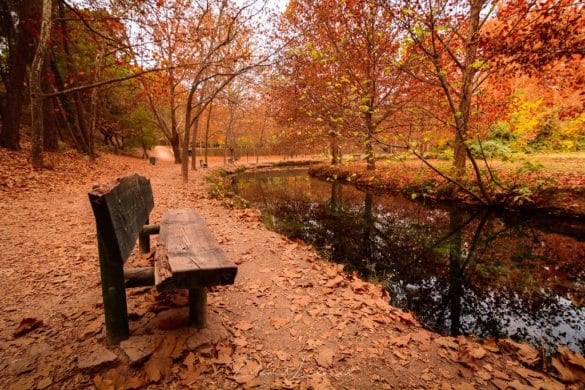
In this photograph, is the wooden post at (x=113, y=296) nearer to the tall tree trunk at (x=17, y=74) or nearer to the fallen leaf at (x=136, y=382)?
the fallen leaf at (x=136, y=382)

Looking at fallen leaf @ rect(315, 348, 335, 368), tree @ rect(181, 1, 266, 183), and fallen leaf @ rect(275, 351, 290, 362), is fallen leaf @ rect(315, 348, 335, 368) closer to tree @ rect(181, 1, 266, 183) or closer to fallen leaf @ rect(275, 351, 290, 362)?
fallen leaf @ rect(275, 351, 290, 362)

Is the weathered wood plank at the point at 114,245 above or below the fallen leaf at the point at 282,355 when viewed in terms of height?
above

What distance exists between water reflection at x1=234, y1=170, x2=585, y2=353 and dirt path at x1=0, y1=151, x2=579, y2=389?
1.05m

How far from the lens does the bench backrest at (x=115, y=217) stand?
1.83 meters

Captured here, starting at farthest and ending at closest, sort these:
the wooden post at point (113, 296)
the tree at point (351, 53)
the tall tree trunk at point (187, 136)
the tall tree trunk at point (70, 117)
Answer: the tall tree trunk at point (70, 117) < the tree at point (351, 53) < the tall tree trunk at point (187, 136) < the wooden post at point (113, 296)

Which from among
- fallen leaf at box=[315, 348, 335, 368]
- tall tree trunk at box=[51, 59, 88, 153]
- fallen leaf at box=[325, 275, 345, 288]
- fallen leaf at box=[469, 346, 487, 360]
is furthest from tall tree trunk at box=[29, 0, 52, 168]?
fallen leaf at box=[469, 346, 487, 360]

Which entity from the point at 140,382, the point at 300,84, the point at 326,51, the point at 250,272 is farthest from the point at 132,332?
the point at 300,84

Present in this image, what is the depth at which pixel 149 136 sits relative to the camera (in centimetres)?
2477

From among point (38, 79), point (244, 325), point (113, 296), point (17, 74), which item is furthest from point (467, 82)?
point (17, 74)

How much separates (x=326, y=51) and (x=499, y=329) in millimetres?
12840

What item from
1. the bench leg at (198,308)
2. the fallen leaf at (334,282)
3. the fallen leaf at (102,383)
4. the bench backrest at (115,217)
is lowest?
the fallen leaf at (334,282)

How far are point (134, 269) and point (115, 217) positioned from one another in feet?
1.87

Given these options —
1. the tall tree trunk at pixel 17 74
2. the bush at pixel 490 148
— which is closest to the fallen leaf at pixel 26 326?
the bush at pixel 490 148

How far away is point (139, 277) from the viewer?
2250 millimetres
